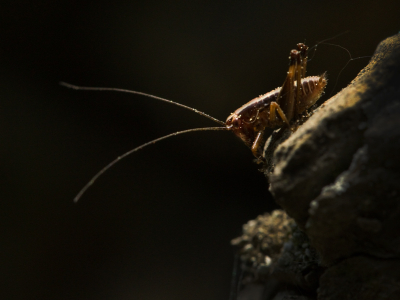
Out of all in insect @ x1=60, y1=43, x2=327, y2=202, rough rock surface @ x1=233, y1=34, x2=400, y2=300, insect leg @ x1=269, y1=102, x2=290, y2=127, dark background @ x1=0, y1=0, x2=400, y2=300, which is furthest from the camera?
dark background @ x1=0, y1=0, x2=400, y2=300

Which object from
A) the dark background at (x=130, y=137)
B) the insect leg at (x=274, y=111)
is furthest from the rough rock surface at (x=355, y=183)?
the dark background at (x=130, y=137)

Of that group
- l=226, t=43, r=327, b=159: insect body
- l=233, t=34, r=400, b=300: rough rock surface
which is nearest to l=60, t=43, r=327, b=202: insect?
l=226, t=43, r=327, b=159: insect body

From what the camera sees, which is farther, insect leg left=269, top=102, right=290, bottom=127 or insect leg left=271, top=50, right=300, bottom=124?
insect leg left=271, top=50, right=300, bottom=124

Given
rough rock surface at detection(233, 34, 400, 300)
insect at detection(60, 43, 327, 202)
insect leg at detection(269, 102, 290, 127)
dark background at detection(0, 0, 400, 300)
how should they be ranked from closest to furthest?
rough rock surface at detection(233, 34, 400, 300), insect leg at detection(269, 102, 290, 127), insect at detection(60, 43, 327, 202), dark background at detection(0, 0, 400, 300)

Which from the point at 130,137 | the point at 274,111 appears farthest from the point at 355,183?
the point at 130,137

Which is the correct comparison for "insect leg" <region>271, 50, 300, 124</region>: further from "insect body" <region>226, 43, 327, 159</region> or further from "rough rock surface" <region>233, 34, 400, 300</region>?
"rough rock surface" <region>233, 34, 400, 300</region>

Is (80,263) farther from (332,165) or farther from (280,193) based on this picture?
(332,165)
